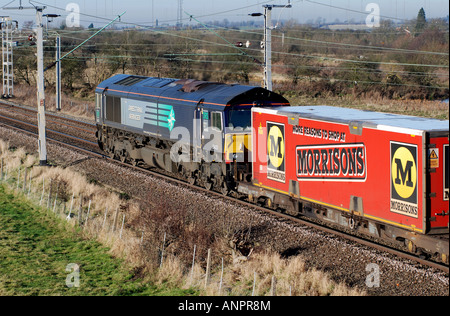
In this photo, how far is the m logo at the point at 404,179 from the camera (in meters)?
14.4

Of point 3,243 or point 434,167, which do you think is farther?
point 3,243

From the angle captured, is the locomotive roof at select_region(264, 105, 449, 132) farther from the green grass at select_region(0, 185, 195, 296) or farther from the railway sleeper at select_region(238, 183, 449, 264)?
the green grass at select_region(0, 185, 195, 296)

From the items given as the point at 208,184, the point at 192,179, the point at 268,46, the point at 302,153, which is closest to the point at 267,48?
the point at 268,46

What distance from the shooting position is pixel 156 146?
26984 mm

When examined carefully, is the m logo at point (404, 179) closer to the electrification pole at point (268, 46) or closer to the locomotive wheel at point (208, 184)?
the locomotive wheel at point (208, 184)

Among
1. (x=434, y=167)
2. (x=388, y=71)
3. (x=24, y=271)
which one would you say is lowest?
(x=24, y=271)

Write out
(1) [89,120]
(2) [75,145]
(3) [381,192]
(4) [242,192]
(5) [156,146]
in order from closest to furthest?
(3) [381,192]
(4) [242,192]
(5) [156,146]
(2) [75,145]
(1) [89,120]

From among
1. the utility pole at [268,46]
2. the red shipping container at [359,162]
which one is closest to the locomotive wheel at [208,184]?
the red shipping container at [359,162]

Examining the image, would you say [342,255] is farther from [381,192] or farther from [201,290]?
[201,290]

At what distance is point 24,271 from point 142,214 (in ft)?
13.7

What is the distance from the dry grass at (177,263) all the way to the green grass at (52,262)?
1.00 ft

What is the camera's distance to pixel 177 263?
53.3ft

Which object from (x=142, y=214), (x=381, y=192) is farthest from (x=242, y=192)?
(x=381, y=192)

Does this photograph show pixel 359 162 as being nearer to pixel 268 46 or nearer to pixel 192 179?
pixel 192 179
